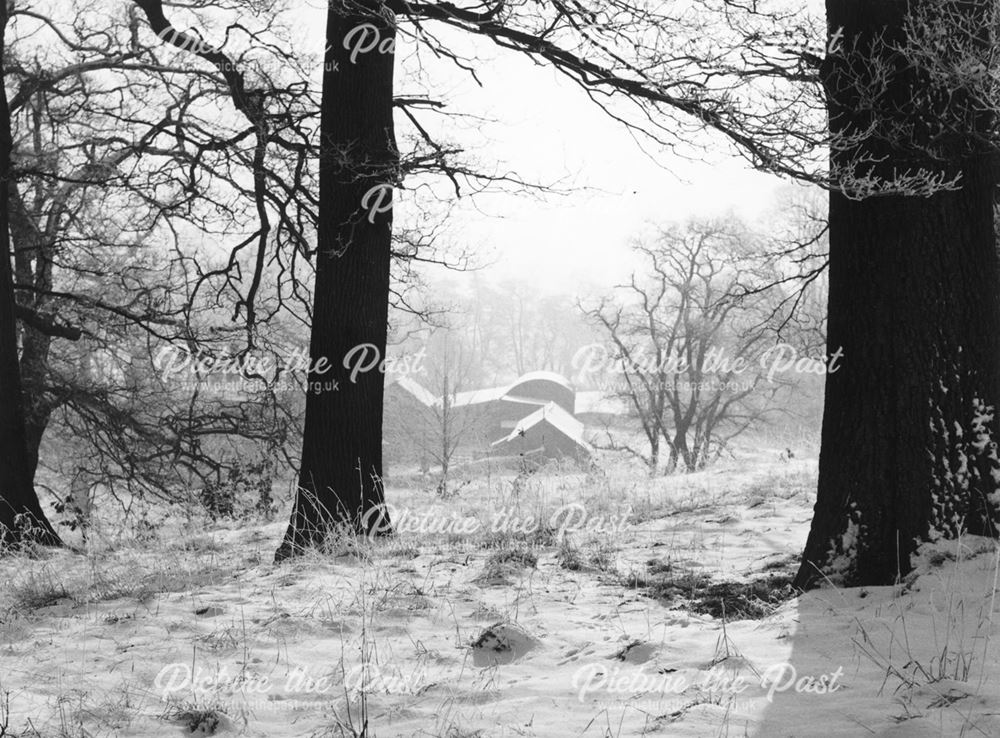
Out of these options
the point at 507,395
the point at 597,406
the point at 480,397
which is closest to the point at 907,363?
the point at 507,395

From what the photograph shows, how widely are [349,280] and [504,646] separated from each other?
13.8ft

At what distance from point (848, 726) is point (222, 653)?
2879 millimetres

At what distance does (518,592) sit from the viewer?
5125 millimetres

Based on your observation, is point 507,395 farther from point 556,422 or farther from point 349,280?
point 349,280

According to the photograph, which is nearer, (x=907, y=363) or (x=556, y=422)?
(x=907, y=363)

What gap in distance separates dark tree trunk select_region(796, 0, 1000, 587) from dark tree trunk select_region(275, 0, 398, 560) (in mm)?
3928

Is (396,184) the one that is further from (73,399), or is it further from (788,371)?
(788,371)

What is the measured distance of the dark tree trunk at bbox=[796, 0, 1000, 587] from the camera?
184 inches

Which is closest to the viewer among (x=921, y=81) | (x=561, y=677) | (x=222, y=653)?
(x=561, y=677)

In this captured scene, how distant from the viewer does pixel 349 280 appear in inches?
298

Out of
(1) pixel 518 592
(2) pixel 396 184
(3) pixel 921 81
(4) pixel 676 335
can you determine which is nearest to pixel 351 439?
(2) pixel 396 184

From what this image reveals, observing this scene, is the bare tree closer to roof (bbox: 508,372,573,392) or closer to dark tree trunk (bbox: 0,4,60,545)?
roof (bbox: 508,372,573,392)

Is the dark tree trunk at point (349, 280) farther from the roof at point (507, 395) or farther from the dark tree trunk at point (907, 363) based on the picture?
the roof at point (507, 395)

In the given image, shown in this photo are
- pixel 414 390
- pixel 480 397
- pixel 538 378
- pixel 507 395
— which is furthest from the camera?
pixel 538 378
